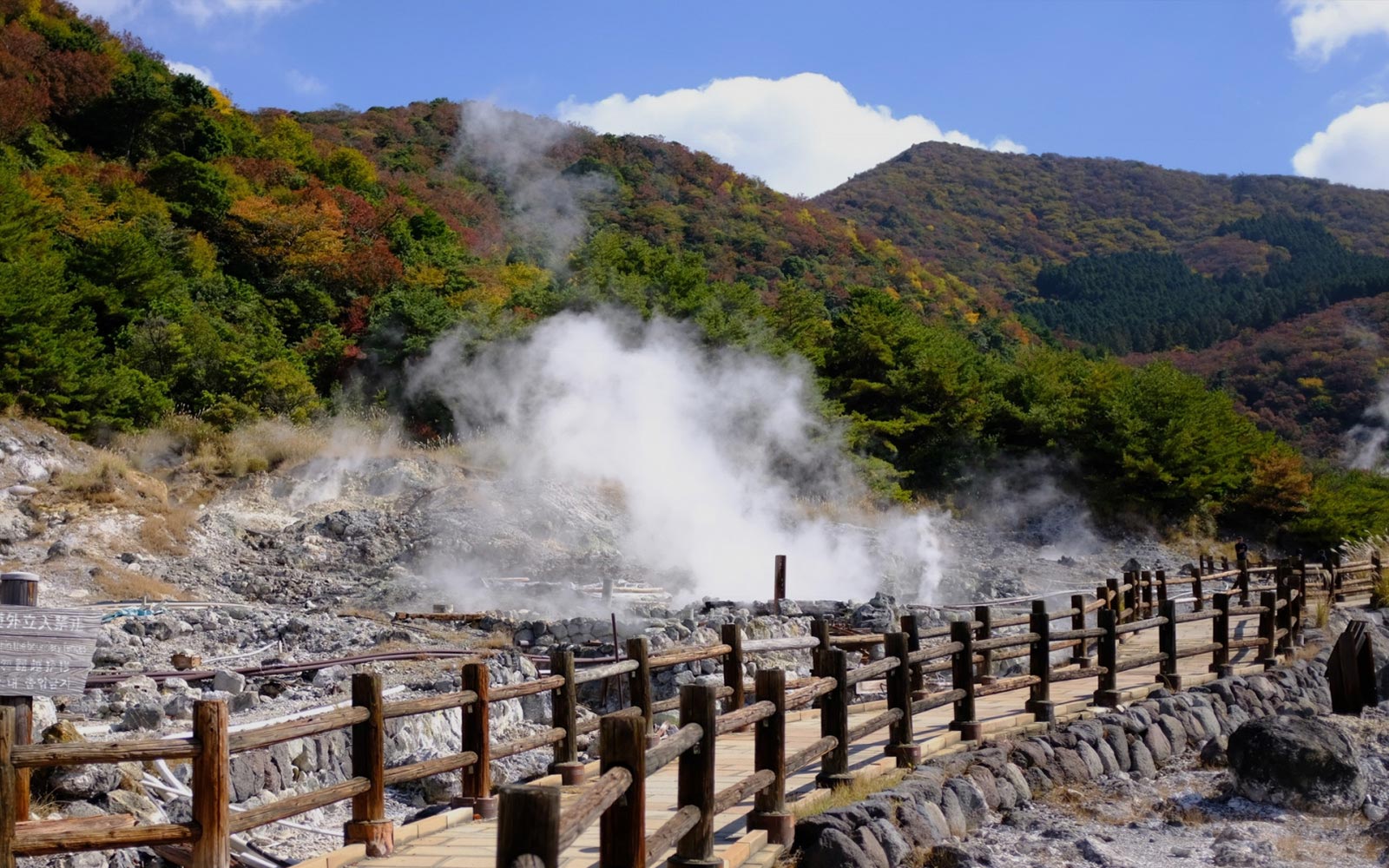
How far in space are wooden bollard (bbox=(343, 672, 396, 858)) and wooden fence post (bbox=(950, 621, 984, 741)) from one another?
14.4ft

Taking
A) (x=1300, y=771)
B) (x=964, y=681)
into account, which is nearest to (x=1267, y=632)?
(x=1300, y=771)

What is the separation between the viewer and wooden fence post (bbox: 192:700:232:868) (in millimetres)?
4590

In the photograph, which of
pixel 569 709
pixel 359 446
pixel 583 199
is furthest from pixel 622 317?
pixel 583 199

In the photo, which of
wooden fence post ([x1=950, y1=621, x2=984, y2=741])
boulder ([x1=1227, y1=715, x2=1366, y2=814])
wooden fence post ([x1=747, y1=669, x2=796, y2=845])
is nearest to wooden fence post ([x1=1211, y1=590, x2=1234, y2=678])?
boulder ([x1=1227, y1=715, x2=1366, y2=814])

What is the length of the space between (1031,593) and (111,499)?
59.8 feet

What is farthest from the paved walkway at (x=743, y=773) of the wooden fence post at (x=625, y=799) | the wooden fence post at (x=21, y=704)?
the wooden fence post at (x=21, y=704)

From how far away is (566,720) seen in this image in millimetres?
7062

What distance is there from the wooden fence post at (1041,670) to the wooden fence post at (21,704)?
7.06m

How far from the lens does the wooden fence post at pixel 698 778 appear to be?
4.98 meters

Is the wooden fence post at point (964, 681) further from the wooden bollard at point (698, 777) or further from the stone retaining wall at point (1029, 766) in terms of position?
the wooden bollard at point (698, 777)

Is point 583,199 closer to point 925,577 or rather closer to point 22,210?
point 22,210

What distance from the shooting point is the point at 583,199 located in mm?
63906

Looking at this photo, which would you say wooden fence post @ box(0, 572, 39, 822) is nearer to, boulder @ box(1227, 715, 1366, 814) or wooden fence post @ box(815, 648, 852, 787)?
wooden fence post @ box(815, 648, 852, 787)

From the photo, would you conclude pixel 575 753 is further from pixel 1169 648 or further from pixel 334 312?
pixel 334 312
